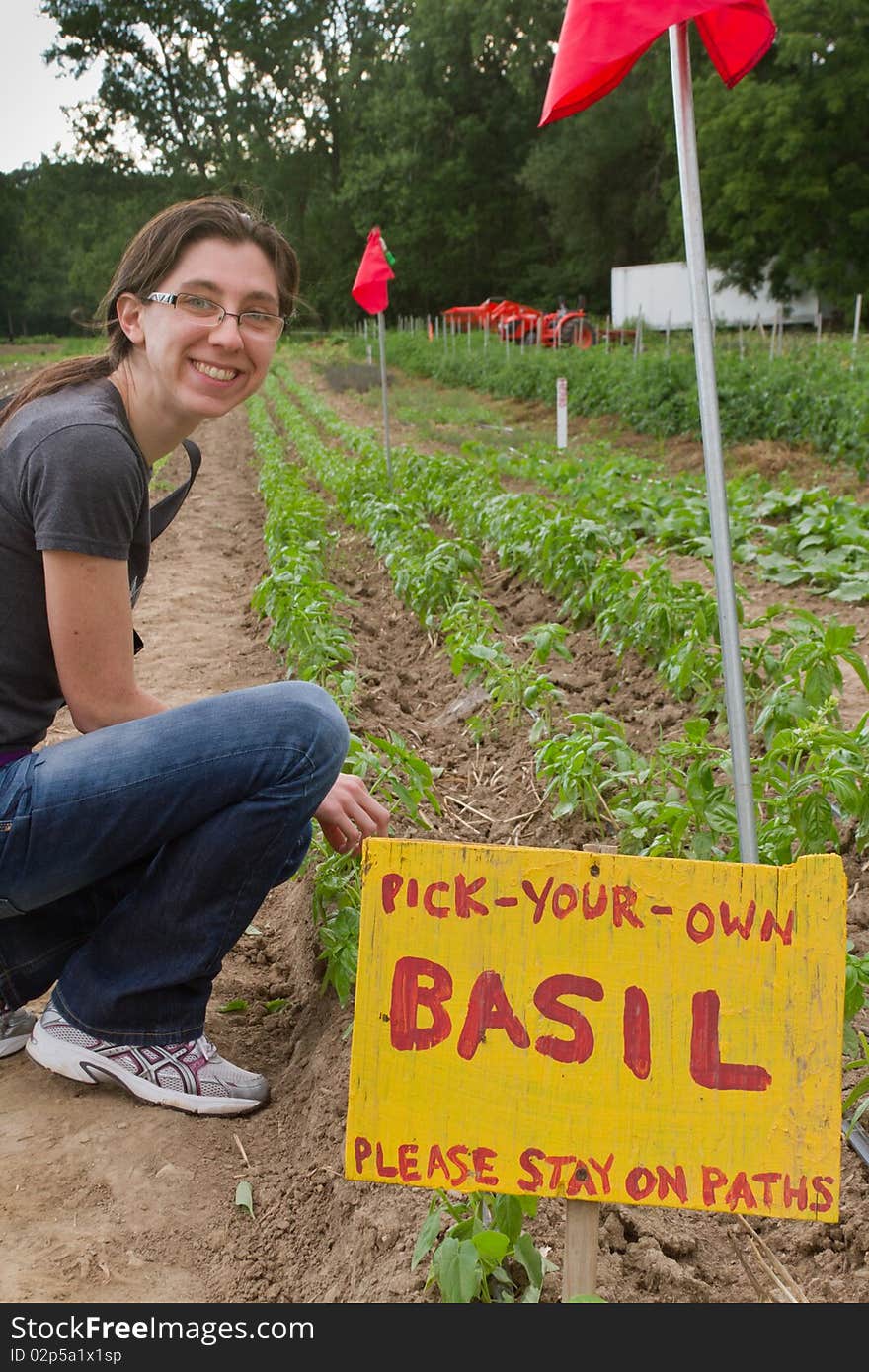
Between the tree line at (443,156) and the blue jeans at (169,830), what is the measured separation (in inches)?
1033

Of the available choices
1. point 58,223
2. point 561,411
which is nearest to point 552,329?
point 561,411

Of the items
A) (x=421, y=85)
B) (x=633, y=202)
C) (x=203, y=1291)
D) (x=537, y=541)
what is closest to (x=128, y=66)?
(x=421, y=85)

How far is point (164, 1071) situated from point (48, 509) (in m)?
1.11

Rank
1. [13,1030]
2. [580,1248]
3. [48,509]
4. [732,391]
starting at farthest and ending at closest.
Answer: [732,391] → [13,1030] → [48,509] → [580,1248]

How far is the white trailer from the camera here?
28.6 m

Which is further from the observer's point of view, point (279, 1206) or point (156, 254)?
point (156, 254)

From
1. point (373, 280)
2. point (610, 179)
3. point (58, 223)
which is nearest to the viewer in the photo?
point (373, 280)

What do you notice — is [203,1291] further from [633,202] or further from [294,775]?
[633,202]

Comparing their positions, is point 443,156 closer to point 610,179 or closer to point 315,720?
point 610,179

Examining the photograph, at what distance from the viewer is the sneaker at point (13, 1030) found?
8.25 feet

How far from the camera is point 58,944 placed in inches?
97.0

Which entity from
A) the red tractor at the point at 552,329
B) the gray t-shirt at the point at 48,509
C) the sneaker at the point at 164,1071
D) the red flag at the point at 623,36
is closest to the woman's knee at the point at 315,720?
the gray t-shirt at the point at 48,509

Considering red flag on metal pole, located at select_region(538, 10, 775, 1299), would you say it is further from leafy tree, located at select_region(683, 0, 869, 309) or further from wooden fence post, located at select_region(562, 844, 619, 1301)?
leafy tree, located at select_region(683, 0, 869, 309)

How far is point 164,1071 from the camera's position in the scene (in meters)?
2.32
